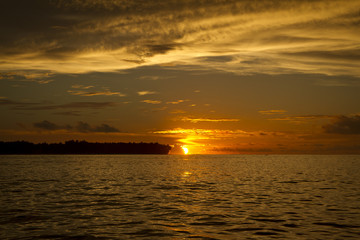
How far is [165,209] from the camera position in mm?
32656

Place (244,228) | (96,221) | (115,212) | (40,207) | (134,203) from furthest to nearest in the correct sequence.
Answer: (134,203), (40,207), (115,212), (96,221), (244,228)

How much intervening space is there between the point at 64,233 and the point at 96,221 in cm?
405

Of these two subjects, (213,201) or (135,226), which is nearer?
(135,226)

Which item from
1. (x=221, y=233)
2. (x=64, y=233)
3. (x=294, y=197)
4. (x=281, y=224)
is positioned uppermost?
(x=294, y=197)

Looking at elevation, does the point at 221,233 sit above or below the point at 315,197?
below

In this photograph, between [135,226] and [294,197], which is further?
[294,197]

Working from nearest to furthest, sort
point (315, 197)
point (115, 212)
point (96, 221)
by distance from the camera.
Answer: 1. point (96, 221)
2. point (115, 212)
3. point (315, 197)

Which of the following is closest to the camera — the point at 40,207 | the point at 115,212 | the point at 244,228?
the point at 244,228

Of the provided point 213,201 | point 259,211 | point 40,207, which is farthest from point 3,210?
point 259,211

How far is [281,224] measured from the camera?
1027 inches

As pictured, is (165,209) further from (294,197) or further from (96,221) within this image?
(294,197)

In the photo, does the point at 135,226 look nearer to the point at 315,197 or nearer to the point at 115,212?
the point at 115,212

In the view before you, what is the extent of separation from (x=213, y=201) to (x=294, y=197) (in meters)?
10.3

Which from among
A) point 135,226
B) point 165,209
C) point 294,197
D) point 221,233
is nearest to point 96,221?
point 135,226
